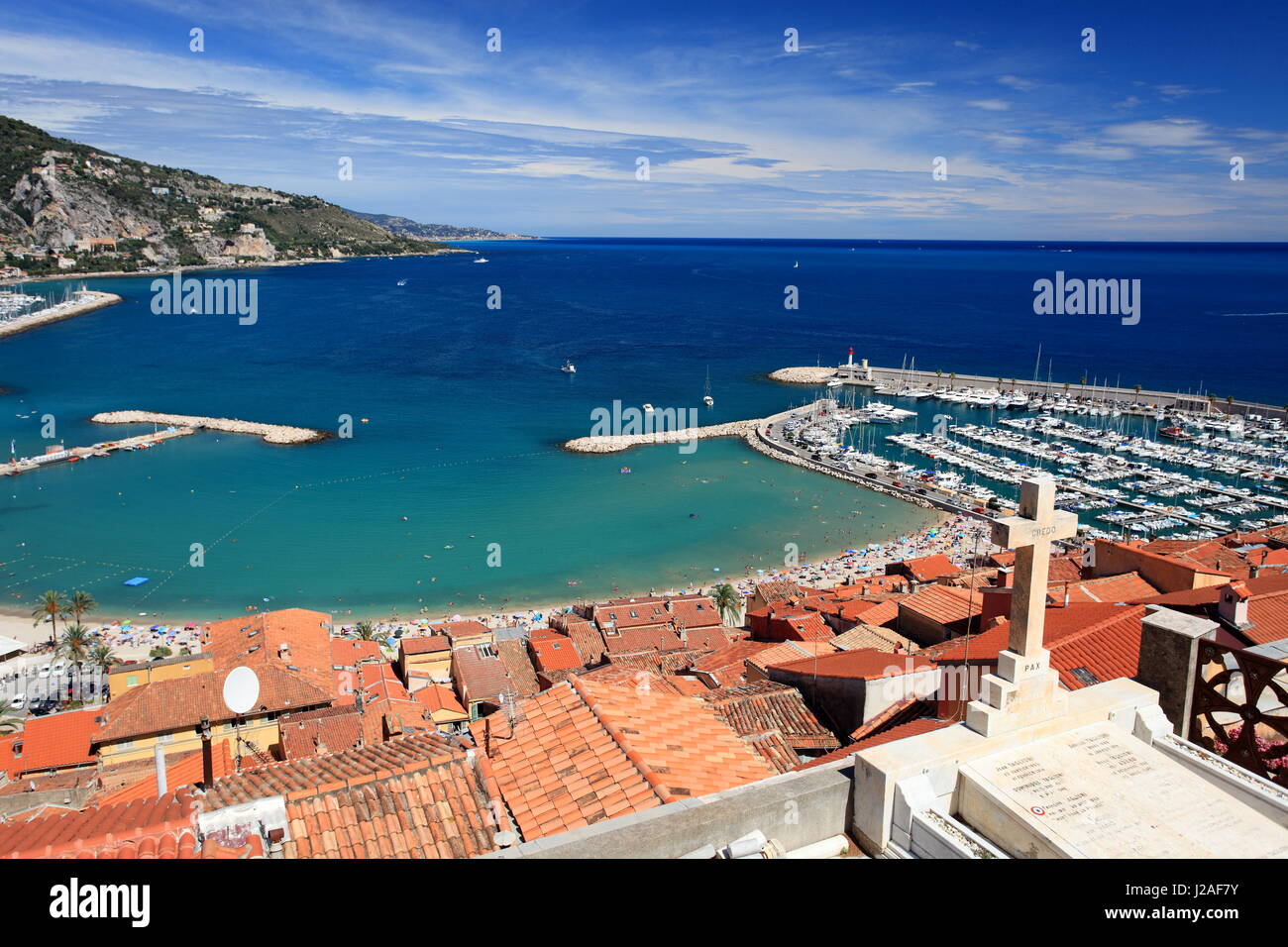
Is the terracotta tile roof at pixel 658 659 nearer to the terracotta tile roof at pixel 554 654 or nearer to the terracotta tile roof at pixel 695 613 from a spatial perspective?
the terracotta tile roof at pixel 554 654

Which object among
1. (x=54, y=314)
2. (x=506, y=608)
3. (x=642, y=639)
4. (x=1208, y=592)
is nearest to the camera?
(x=1208, y=592)

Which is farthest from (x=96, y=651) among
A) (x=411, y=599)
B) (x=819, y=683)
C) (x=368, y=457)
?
(x=368, y=457)

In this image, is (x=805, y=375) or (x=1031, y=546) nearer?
(x=1031, y=546)

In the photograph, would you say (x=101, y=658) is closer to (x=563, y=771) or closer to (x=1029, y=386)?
(x=563, y=771)

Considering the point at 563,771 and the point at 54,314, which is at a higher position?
the point at 54,314

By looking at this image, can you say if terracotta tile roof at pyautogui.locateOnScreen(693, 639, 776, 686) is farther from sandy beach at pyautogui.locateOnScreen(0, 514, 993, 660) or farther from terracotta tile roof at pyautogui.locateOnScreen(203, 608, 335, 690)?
sandy beach at pyautogui.locateOnScreen(0, 514, 993, 660)

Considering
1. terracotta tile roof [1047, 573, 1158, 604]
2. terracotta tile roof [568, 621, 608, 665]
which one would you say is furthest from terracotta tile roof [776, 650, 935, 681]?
terracotta tile roof [568, 621, 608, 665]

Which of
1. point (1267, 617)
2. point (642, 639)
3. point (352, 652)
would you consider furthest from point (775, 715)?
point (352, 652)
